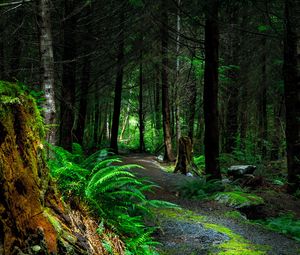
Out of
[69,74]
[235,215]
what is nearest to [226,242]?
A: [235,215]

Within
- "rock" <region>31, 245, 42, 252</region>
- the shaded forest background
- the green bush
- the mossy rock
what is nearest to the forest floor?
the mossy rock

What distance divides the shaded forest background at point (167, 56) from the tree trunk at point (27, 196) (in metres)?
4.02

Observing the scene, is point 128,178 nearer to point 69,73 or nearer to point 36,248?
point 36,248

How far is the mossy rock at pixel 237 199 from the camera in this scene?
761cm

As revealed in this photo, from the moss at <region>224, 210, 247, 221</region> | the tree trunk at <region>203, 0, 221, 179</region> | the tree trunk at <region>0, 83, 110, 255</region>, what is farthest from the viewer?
the tree trunk at <region>203, 0, 221, 179</region>

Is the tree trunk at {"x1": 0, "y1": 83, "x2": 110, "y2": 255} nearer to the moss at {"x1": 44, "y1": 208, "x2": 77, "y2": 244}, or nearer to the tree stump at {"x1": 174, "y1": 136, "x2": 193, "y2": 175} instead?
the moss at {"x1": 44, "y1": 208, "x2": 77, "y2": 244}

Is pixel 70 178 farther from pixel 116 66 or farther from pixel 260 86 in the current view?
pixel 260 86

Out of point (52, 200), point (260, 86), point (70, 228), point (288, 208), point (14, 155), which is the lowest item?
point (288, 208)

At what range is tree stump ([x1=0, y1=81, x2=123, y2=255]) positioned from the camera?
2395mm

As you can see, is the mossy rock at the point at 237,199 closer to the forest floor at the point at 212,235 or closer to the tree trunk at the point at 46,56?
the forest floor at the point at 212,235

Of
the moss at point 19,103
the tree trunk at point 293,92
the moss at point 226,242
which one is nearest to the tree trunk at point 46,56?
the moss at point 226,242

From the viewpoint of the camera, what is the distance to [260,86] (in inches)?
810

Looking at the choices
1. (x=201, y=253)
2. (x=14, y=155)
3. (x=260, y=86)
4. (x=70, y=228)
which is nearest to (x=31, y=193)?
(x=14, y=155)

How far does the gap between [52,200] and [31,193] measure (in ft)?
1.23
